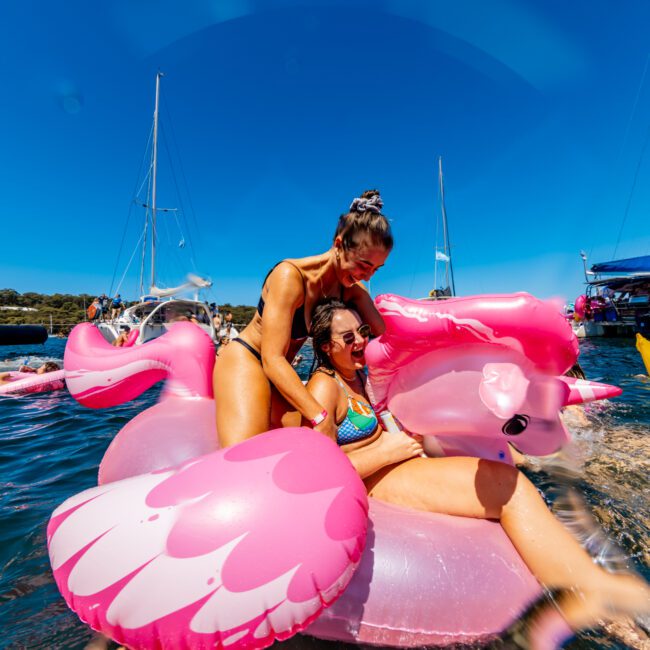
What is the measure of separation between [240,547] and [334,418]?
0.87 meters

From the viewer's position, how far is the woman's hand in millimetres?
2020

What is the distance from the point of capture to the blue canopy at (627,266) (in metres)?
20.3

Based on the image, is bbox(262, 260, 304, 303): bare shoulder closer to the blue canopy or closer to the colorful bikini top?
the colorful bikini top

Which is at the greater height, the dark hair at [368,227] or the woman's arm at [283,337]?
the dark hair at [368,227]

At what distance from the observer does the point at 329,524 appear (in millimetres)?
1330

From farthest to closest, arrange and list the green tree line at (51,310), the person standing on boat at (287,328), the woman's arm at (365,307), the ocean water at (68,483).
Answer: the green tree line at (51,310) < the woman's arm at (365,307) < the person standing on boat at (287,328) < the ocean water at (68,483)

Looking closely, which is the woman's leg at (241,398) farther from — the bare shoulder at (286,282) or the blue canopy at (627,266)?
the blue canopy at (627,266)

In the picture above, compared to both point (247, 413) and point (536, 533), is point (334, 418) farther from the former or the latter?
point (536, 533)

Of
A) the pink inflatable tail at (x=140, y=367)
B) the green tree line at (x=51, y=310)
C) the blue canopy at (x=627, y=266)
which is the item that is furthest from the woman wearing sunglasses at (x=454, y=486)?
the green tree line at (x=51, y=310)

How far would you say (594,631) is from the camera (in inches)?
62.0

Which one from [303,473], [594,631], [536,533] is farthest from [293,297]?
[594,631]

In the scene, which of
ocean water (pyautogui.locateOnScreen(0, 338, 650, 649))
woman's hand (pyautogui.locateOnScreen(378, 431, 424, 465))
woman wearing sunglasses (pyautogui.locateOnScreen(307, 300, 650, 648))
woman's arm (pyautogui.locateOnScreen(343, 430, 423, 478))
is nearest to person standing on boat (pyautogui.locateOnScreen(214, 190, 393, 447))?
woman wearing sunglasses (pyautogui.locateOnScreen(307, 300, 650, 648))

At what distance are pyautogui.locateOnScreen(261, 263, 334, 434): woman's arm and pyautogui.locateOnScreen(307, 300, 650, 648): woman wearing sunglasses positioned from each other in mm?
151

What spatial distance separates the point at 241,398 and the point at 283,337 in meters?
0.40
